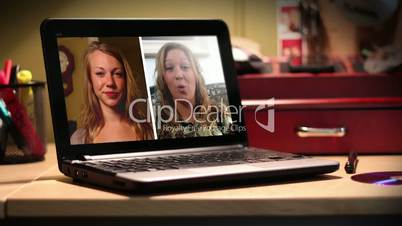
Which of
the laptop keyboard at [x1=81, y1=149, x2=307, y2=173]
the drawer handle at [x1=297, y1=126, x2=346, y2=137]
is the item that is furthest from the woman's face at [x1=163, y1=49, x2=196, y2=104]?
the drawer handle at [x1=297, y1=126, x2=346, y2=137]

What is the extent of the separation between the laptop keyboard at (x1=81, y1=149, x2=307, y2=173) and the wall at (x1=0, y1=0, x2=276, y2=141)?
0.39m

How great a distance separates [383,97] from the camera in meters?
1.18

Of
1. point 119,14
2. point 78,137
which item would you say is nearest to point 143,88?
point 78,137

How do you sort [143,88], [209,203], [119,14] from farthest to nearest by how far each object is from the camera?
[119,14] < [143,88] < [209,203]

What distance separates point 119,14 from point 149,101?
1.22 ft

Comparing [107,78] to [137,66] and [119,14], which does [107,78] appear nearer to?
[137,66]

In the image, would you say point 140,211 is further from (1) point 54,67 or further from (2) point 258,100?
(2) point 258,100

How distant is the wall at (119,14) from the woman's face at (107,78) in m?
0.34

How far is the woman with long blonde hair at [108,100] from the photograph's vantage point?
3.21 ft

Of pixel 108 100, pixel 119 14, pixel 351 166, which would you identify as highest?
pixel 119 14

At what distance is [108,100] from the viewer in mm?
999

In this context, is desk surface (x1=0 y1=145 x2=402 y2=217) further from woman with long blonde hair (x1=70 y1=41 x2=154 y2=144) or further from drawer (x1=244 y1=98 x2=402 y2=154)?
drawer (x1=244 y1=98 x2=402 y2=154)

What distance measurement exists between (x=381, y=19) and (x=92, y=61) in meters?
0.57

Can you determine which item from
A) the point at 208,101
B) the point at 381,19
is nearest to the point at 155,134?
the point at 208,101
